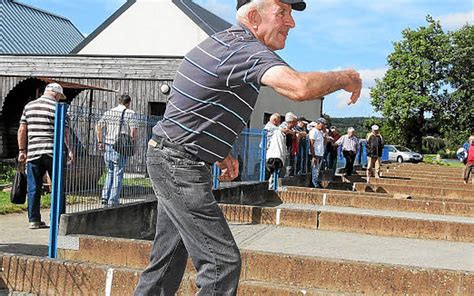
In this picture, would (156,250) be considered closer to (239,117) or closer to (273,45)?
(239,117)

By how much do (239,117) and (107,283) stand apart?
245cm

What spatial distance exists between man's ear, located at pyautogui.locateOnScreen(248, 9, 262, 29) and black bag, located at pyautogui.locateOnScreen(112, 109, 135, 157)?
484cm

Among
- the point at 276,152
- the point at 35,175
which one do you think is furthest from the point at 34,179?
the point at 276,152

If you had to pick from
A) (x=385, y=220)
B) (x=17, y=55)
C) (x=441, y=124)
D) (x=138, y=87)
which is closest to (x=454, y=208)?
(x=385, y=220)

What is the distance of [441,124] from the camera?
217 ft

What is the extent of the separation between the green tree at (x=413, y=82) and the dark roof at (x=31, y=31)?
40.4 m

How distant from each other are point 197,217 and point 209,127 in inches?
18.5

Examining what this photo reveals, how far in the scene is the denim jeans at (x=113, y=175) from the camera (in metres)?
7.55

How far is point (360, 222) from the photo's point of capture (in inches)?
355

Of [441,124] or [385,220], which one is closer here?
[385,220]

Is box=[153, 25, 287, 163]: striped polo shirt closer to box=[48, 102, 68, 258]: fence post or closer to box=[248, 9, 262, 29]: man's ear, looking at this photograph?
box=[248, 9, 262, 29]: man's ear

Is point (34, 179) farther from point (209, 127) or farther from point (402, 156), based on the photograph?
point (402, 156)

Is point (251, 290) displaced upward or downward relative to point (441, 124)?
downward

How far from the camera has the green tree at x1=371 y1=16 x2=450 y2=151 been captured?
65.1 m
